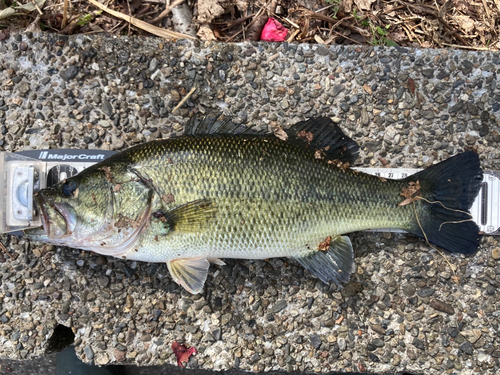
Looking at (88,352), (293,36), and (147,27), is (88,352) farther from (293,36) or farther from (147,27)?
(293,36)

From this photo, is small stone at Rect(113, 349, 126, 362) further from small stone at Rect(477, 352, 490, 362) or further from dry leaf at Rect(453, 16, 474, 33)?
dry leaf at Rect(453, 16, 474, 33)

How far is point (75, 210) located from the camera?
227 cm

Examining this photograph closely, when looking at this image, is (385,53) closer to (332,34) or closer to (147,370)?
(332,34)

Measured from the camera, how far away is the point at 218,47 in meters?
2.87

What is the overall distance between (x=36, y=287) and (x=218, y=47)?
2.18m

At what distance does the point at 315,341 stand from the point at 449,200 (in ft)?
4.43

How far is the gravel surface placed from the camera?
A: 2701 millimetres

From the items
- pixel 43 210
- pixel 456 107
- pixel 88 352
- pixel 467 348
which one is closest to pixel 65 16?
pixel 43 210

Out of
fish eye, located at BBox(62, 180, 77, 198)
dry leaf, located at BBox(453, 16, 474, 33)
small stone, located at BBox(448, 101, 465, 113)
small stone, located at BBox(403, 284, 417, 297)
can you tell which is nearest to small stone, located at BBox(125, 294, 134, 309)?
fish eye, located at BBox(62, 180, 77, 198)

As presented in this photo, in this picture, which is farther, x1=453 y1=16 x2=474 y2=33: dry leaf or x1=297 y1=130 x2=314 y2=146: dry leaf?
x1=453 y1=16 x2=474 y2=33: dry leaf

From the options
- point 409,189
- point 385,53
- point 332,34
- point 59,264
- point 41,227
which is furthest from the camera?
point 332,34

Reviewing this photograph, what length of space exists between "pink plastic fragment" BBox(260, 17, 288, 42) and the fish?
2.90 feet

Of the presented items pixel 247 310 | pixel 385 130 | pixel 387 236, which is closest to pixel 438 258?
pixel 387 236

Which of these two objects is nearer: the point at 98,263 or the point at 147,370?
the point at 98,263
